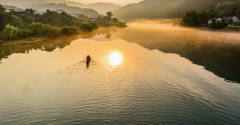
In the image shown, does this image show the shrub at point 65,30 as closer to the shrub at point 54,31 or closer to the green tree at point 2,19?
the shrub at point 54,31

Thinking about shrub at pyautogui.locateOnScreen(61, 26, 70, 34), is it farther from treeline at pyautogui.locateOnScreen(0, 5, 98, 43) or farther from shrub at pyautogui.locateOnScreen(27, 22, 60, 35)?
shrub at pyautogui.locateOnScreen(27, 22, 60, 35)

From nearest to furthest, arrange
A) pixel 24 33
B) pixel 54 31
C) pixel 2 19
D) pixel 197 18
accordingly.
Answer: pixel 2 19
pixel 24 33
pixel 54 31
pixel 197 18

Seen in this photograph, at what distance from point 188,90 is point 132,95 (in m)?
9.20

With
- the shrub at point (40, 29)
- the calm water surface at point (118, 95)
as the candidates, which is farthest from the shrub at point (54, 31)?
the calm water surface at point (118, 95)

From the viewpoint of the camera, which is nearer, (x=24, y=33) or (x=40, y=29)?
(x=24, y=33)

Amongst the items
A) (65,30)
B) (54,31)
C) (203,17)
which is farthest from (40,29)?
(203,17)

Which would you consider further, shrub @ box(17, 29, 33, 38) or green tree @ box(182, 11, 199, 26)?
green tree @ box(182, 11, 199, 26)

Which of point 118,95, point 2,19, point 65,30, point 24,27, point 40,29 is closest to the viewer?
point 118,95

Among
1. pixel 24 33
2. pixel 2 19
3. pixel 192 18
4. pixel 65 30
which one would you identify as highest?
pixel 192 18

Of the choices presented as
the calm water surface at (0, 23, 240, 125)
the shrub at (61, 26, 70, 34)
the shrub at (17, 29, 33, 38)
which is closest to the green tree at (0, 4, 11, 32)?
the shrub at (17, 29, 33, 38)

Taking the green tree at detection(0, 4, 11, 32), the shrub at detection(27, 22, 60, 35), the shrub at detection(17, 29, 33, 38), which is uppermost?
the green tree at detection(0, 4, 11, 32)

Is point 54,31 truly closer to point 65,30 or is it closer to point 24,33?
point 65,30

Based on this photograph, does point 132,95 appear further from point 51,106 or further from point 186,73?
point 186,73

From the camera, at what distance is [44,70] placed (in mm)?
31797
